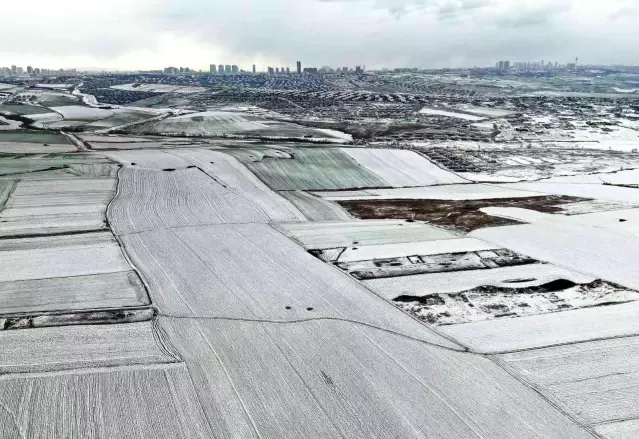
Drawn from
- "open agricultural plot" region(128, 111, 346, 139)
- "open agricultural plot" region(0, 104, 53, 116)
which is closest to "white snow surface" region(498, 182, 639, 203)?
"open agricultural plot" region(128, 111, 346, 139)

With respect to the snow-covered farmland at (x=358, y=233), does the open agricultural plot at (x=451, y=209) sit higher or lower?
higher

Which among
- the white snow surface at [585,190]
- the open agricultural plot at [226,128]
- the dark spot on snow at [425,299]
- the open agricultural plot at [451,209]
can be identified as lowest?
the dark spot on snow at [425,299]

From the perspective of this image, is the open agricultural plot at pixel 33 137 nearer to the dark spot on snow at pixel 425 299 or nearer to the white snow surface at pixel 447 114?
the dark spot on snow at pixel 425 299

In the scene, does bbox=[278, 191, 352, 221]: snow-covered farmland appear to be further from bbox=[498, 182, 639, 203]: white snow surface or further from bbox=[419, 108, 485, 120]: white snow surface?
bbox=[419, 108, 485, 120]: white snow surface

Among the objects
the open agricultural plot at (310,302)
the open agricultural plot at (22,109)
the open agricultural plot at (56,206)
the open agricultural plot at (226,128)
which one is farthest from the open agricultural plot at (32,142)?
the open agricultural plot at (22,109)

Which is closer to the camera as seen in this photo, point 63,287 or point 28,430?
point 28,430

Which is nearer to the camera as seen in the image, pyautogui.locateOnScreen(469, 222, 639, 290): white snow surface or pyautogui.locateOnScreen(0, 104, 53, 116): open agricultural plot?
pyautogui.locateOnScreen(469, 222, 639, 290): white snow surface

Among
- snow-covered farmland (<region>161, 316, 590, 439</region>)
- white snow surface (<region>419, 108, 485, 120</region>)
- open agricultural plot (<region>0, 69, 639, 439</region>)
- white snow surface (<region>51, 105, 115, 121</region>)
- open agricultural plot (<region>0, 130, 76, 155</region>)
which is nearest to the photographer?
snow-covered farmland (<region>161, 316, 590, 439</region>)

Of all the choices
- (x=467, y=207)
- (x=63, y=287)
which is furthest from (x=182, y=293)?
(x=467, y=207)

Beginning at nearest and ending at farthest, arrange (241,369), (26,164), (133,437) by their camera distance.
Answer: (133,437) → (241,369) → (26,164)

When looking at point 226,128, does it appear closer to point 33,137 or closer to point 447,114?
point 33,137

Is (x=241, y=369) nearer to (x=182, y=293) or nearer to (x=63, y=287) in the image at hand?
(x=182, y=293)
